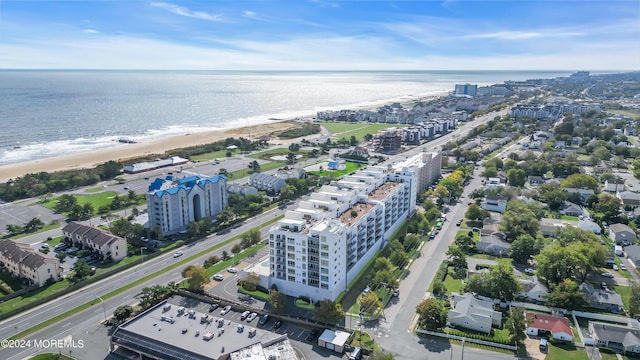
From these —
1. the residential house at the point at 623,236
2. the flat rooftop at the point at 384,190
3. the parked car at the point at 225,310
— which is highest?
the flat rooftop at the point at 384,190

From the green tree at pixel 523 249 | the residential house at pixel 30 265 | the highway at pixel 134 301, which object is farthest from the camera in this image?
the green tree at pixel 523 249

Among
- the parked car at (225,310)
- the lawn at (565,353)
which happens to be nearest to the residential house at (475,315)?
the lawn at (565,353)

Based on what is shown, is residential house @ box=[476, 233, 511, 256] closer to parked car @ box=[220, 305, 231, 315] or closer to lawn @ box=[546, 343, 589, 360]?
lawn @ box=[546, 343, 589, 360]

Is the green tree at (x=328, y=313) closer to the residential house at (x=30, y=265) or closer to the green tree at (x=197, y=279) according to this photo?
the green tree at (x=197, y=279)

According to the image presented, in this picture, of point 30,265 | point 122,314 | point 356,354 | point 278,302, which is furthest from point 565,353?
point 30,265

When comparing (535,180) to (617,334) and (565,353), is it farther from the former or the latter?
(565,353)

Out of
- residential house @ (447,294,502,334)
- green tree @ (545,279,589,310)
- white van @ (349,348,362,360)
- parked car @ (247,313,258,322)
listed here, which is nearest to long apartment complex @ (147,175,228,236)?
parked car @ (247,313,258,322)
